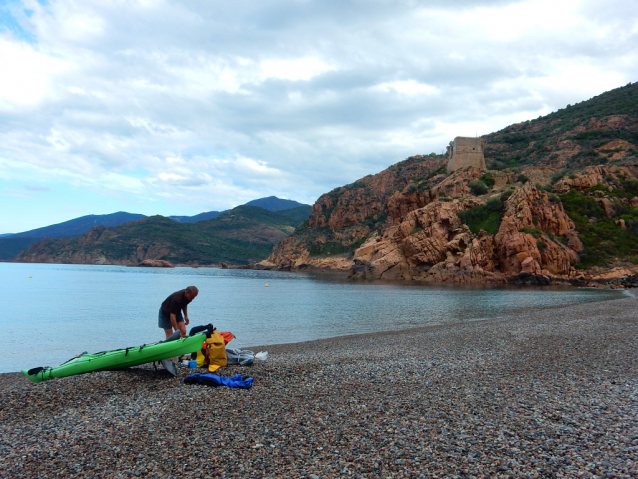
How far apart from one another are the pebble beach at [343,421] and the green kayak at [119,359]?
0.27 meters

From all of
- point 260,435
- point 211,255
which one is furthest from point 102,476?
point 211,255

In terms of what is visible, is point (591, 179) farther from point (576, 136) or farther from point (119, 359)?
point (119, 359)

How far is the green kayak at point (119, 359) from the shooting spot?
355 inches

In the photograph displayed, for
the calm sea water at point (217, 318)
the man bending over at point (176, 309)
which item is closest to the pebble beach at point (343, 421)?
the man bending over at point (176, 309)

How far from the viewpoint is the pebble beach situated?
4.62 m

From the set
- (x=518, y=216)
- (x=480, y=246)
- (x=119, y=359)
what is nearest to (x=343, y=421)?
(x=119, y=359)

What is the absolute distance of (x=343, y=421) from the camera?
6.11m

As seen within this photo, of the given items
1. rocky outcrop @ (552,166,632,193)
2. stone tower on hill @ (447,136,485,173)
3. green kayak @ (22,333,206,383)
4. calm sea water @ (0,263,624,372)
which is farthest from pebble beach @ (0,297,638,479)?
stone tower on hill @ (447,136,485,173)

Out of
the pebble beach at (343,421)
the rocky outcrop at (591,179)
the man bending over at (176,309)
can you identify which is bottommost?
the pebble beach at (343,421)

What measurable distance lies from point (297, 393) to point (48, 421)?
384 centimetres

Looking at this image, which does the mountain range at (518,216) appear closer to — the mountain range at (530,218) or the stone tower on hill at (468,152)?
the mountain range at (530,218)

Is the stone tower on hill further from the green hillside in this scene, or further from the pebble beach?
the pebble beach

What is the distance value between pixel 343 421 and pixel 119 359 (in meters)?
5.50

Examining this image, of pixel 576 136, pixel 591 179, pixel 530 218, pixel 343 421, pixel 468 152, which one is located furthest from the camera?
pixel 576 136
